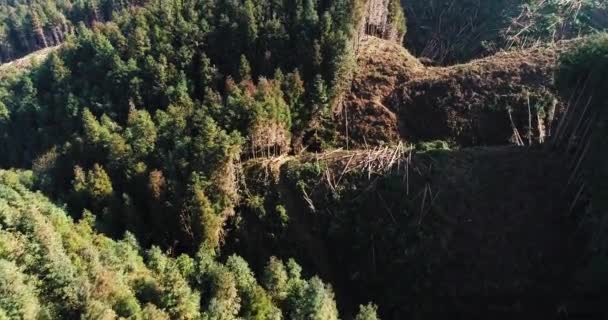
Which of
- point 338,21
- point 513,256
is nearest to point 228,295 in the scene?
point 513,256

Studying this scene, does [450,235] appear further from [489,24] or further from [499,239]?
[489,24]

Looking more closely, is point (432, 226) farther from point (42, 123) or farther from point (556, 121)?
point (42, 123)

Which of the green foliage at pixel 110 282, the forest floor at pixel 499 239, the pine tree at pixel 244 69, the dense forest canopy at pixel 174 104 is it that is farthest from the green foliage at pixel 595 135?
the pine tree at pixel 244 69

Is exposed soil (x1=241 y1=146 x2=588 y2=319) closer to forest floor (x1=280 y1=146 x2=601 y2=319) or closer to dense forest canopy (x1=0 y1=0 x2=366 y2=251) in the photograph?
forest floor (x1=280 y1=146 x2=601 y2=319)

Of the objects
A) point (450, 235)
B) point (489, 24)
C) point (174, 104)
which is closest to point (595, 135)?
point (450, 235)

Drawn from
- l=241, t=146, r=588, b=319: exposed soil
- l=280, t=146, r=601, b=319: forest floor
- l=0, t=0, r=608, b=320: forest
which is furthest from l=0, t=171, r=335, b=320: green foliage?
l=280, t=146, r=601, b=319: forest floor

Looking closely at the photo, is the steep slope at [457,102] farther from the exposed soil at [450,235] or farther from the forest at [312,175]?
the exposed soil at [450,235]
